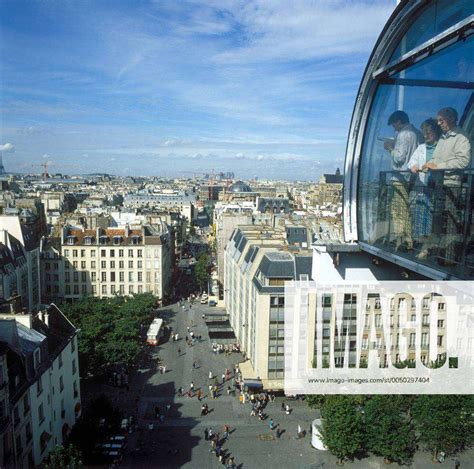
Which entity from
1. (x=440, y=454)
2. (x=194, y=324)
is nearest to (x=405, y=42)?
(x=440, y=454)

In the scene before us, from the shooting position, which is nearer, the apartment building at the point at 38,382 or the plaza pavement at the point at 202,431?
the apartment building at the point at 38,382

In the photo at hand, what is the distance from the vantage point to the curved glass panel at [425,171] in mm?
2963

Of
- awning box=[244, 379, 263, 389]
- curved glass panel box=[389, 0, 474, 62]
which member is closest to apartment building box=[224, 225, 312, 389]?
awning box=[244, 379, 263, 389]

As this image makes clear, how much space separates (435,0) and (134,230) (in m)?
40.8

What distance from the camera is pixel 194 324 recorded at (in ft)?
124

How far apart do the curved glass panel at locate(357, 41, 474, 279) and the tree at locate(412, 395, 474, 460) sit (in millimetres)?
16156

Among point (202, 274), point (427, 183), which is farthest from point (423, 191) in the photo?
point (202, 274)

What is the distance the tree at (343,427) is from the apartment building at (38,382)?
9847 millimetres

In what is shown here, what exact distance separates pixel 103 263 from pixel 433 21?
40.1m

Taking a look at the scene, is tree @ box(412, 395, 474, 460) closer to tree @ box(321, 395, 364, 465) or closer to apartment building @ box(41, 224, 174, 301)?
tree @ box(321, 395, 364, 465)

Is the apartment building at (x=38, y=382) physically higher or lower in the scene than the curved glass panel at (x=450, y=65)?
lower

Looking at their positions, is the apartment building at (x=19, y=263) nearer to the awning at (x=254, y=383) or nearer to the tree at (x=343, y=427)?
the awning at (x=254, y=383)

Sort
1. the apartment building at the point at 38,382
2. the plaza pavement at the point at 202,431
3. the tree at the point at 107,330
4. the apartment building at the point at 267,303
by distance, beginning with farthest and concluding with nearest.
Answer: the tree at the point at 107,330, the apartment building at the point at 267,303, the plaza pavement at the point at 202,431, the apartment building at the point at 38,382

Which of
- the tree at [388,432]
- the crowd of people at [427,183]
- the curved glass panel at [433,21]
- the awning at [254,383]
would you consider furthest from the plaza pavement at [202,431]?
the curved glass panel at [433,21]
